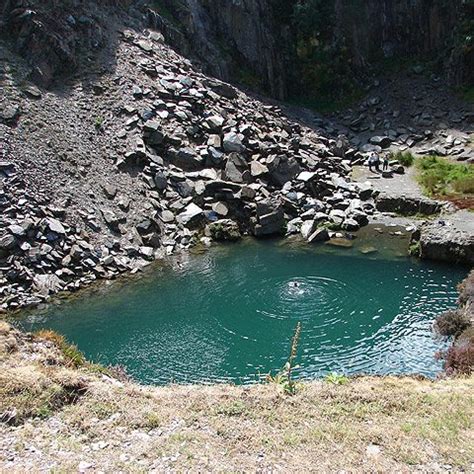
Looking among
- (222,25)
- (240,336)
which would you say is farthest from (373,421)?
(222,25)

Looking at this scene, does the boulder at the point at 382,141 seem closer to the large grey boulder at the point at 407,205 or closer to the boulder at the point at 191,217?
the large grey boulder at the point at 407,205

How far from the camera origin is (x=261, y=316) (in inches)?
928

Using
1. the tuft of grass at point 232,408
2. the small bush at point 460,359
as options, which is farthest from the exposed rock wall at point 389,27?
the tuft of grass at point 232,408

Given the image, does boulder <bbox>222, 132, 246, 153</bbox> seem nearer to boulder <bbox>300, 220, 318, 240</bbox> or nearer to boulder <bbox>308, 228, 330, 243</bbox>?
boulder <bbox>300, 220, 318, 240</bbox>

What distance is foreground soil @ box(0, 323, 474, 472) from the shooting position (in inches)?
385

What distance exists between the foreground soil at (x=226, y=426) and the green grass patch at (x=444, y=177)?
26.1 m

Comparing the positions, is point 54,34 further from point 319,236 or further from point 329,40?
point 329,40

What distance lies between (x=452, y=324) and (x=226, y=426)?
12.7m

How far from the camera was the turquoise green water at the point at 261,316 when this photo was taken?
20094mm

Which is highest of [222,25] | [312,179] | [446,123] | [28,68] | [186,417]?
[222,25]

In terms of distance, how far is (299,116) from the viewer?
51.5 m

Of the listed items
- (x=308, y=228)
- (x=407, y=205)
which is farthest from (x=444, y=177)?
(x=308, y=228)

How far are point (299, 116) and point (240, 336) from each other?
109ft

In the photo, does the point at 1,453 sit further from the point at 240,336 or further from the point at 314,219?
the point at 314,219
